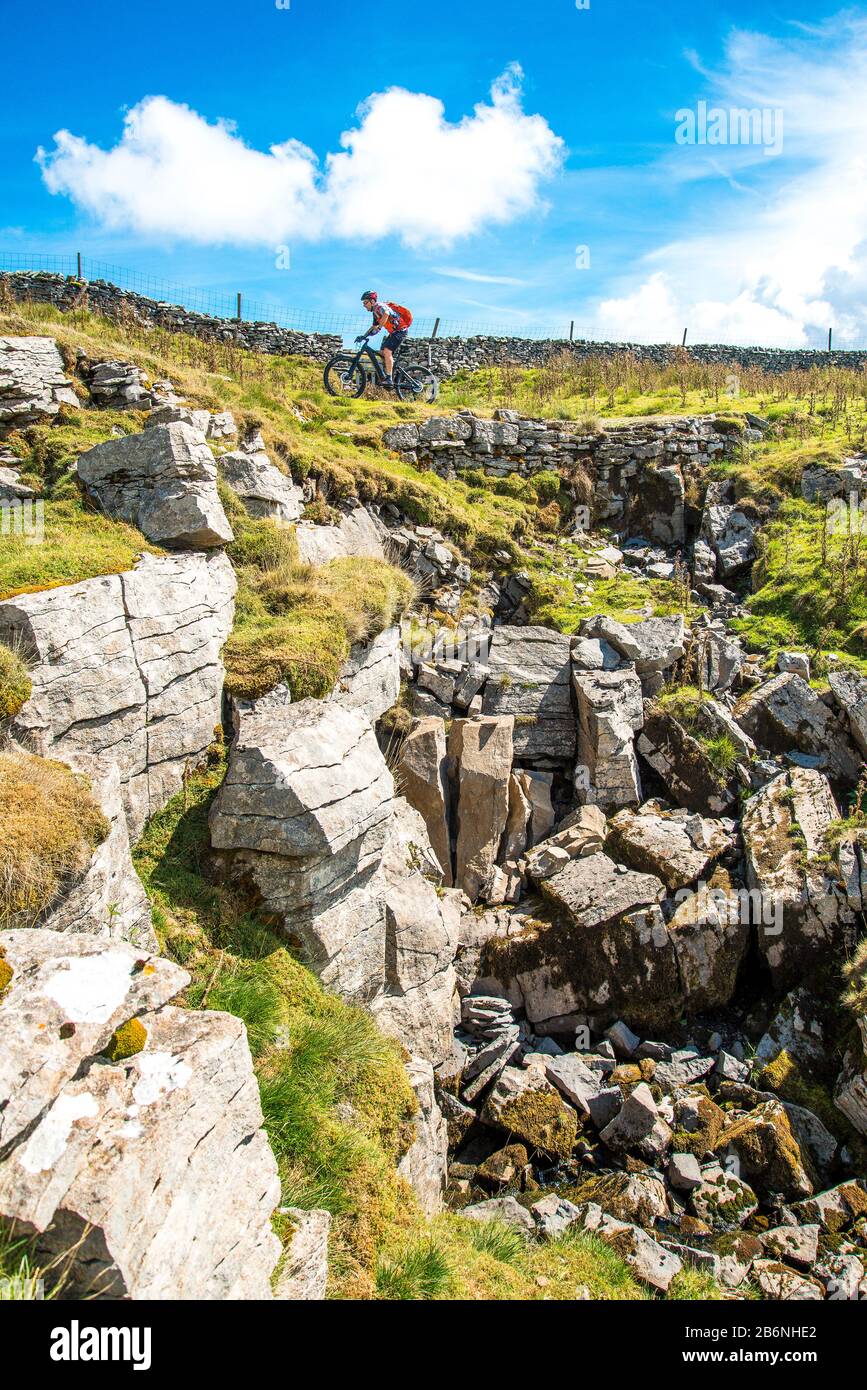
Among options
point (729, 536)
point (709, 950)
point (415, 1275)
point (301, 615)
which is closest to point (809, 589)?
point (729, 536)

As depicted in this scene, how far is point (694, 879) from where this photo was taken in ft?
32.3

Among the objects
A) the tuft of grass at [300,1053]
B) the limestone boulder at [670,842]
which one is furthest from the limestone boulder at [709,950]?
the tuft of grass at [300,1053]

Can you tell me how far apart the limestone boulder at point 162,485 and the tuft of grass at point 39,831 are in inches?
162

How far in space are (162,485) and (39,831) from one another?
5573mm

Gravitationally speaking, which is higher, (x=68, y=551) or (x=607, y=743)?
(x=68, y=551)

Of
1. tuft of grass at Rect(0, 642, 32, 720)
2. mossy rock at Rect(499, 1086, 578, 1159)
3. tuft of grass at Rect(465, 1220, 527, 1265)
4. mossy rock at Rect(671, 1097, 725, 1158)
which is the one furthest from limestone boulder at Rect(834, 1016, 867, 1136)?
tuft of grass at Rect(0, 642, 32, 720)

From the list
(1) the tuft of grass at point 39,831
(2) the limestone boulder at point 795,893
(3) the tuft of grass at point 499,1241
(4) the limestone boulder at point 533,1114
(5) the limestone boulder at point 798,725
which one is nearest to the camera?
(1) the tuft of grass at point 39,831

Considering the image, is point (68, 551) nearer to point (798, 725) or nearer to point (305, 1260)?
point (305, 1260)

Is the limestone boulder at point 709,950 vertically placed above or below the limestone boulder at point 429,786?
below

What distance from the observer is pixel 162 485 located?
31.4 feet

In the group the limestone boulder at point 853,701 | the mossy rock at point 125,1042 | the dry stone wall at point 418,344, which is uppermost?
the dry stone wall at point 418,344

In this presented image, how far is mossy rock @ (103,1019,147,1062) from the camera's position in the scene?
408cm

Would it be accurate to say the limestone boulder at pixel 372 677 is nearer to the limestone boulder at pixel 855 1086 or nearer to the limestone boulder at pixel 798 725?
the limestone boulder at pixel 798 725

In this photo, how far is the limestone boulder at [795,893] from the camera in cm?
920
